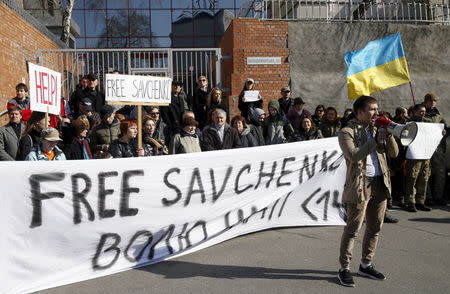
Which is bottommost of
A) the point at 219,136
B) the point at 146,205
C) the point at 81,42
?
the point at 146,205

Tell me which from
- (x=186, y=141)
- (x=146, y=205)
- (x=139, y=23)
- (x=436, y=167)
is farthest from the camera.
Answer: (x=139, y=23)

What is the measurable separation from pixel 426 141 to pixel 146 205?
4.81 m

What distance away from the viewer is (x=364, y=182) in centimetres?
476

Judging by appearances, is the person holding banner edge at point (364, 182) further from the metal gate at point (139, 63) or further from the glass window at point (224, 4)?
the glass window at point (224, 4)

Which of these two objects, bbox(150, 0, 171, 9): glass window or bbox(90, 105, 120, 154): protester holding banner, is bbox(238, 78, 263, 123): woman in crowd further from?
bbox(150, 0, 171, 9): glass window

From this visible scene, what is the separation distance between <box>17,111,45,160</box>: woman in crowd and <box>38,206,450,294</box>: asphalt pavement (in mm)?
2213

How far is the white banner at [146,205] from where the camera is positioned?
15.6 ft

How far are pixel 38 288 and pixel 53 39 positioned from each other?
1188 cm

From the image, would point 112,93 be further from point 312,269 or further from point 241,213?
point 312,269

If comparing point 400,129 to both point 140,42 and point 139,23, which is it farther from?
point 139,23

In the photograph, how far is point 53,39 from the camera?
49.7ft

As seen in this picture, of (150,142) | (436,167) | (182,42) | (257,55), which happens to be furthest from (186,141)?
(182,42)


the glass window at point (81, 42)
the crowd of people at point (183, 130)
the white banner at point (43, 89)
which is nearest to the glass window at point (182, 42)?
the glass window at point (81, 42)

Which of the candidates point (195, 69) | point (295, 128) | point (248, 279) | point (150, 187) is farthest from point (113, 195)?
point (195, 69)
